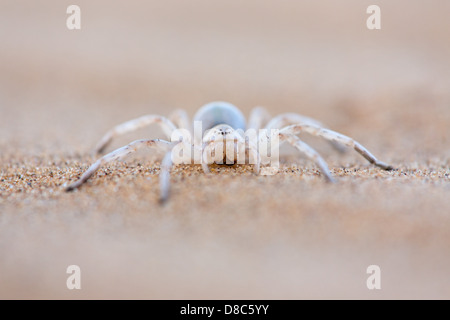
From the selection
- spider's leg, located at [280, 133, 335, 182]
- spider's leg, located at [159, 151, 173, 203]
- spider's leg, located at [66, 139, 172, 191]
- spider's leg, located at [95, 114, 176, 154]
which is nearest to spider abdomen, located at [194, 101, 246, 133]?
spider's leg, located at [95, 114, 176, 154]

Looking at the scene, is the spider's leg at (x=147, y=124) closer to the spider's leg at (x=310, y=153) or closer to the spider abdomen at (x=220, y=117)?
the spider abdomen at (x=220, y=117)

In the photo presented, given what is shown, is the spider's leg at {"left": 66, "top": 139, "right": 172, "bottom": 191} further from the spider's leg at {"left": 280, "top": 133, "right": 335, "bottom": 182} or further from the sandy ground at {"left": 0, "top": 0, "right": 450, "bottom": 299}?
the spider's leg at {"left": 280, "top": 133, "right": 335, "bottom": 182}

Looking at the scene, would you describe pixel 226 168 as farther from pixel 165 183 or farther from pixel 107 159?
pixel 107 159

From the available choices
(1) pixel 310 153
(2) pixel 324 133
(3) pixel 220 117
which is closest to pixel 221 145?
(3) pixel 220 117

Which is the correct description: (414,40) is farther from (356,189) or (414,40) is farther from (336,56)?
(356,189)

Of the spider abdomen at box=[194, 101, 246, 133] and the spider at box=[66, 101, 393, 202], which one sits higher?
the spider abdomen at box=[194, 101, 246, 133]

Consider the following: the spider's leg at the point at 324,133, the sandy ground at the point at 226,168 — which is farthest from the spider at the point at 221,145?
the sandy ground at the point at 226,168
